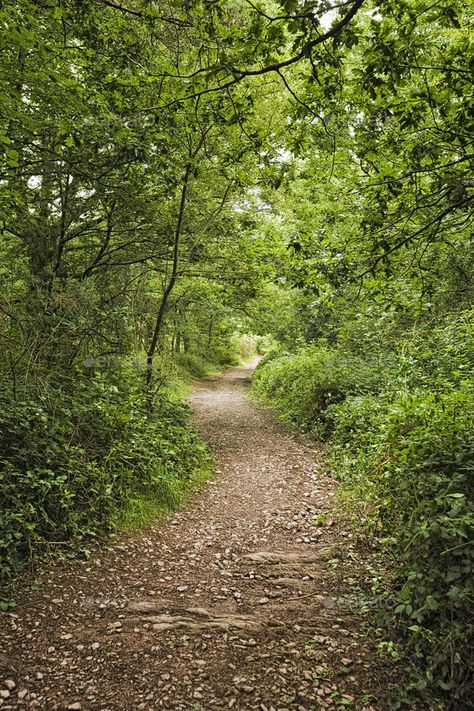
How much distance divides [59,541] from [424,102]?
5.93 m

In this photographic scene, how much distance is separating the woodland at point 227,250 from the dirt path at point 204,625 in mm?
432

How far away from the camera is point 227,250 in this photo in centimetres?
1034

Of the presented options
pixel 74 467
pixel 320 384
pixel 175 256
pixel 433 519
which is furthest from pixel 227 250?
pixel 433 519

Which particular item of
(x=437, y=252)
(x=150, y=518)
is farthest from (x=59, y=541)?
(x=437, y=252)

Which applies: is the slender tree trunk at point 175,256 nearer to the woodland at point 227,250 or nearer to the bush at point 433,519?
the woodland at point 227,250

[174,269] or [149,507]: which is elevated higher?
[174,269]

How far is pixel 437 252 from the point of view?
8.25 meters

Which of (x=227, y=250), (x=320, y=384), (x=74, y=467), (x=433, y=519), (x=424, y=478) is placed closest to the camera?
(x=433, y=519)

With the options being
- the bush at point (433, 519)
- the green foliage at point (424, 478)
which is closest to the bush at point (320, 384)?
the green foliage at point (424, 478)

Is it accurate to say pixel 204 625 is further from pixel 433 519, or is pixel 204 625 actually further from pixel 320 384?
pixel 320 384

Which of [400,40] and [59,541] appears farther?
[59,541]

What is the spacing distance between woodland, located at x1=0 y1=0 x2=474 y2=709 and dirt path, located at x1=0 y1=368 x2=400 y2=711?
1.42 ft

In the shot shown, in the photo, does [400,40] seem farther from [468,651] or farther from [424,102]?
[468,651]

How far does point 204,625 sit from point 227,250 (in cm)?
837
